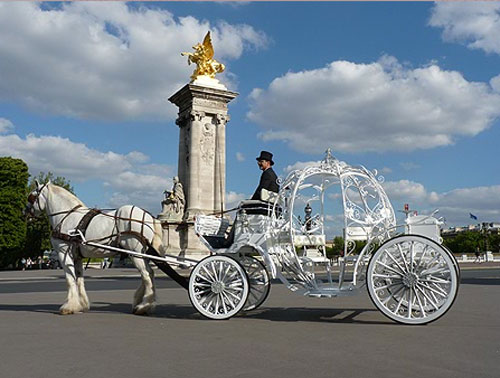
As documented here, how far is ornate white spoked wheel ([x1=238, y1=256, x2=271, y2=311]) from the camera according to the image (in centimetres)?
912

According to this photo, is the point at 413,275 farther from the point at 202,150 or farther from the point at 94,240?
the point at 202,150

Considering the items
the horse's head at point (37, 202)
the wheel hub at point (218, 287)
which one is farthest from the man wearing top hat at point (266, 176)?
the horse's head at point (37, 202)

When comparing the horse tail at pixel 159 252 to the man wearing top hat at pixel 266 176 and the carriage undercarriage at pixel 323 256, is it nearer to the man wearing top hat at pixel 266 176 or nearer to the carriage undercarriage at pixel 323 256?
the carriage undercarriage at pixel 323 256

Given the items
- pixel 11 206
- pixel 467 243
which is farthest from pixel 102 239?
pixel 467 243

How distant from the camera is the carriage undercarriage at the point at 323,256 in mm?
7180

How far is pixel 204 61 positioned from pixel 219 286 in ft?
94.3

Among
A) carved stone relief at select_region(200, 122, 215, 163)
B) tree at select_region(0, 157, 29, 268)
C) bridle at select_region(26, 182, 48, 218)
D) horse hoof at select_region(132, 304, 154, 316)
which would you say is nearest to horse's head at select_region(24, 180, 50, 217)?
bridle at select_region(26, 182, 48, 218)

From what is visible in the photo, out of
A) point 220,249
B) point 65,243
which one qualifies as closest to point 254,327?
point 220,249

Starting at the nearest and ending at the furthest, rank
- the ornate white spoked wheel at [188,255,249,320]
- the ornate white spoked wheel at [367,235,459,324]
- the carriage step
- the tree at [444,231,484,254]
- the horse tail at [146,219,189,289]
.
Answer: the ornate white spoked wheel at [367,235,459,324], the carriage step, the ornate white spoked wheel at [188,255,249,320], the horse tail at [146,219,189,289], the tree at [444,231,484,254]

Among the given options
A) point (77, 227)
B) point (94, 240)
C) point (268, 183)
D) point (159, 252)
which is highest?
point (268, 183)

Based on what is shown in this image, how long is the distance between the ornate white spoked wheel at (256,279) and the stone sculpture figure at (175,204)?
22.8 m

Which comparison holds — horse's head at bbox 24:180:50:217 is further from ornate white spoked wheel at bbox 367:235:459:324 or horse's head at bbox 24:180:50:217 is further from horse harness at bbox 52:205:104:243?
ornate white spoked wheel at bbox 367:235:459:324

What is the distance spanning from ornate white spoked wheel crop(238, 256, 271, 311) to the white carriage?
0.11 metres

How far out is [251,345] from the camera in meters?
5.94
